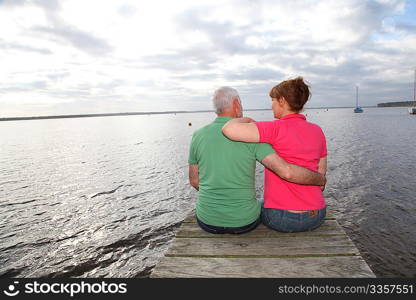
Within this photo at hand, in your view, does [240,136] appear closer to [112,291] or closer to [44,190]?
[112,291]

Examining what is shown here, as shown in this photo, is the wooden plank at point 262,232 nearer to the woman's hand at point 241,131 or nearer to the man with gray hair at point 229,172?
the man with gray hair at point 229,172

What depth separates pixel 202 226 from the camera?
3.97 metres

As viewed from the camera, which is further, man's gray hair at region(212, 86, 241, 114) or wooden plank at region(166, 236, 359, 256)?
man's gray hair at region(212, 86, 241, 114)

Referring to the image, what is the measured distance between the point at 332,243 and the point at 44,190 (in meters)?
16.4

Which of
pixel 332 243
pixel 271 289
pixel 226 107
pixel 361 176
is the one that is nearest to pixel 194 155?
pixel 226 107

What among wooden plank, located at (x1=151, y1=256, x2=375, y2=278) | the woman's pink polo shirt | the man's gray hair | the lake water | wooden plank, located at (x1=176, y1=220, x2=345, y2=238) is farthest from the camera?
the lake water


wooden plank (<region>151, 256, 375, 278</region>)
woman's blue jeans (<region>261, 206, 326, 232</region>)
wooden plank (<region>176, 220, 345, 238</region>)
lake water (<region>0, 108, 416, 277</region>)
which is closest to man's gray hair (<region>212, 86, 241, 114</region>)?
woman's blue jeans (<region>261, 206, 326, 232</region>)

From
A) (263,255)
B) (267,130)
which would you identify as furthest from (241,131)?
(263,255)

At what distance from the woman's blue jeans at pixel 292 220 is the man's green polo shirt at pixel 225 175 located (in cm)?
25

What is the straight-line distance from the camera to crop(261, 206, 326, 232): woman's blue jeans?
3.69 metres

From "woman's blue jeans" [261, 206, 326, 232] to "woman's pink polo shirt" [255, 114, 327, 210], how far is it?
0.09 m

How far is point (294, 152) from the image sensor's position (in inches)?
135

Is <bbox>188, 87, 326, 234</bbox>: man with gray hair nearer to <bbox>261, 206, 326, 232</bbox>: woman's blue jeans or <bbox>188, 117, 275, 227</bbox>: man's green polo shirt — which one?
<bbox>188, 117, 275, 227</bbox>: man's green polo shirt

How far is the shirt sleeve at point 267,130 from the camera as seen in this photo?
331cm
